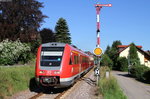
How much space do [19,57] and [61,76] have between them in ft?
76.5

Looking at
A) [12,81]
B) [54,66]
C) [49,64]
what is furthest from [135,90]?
[12,81]

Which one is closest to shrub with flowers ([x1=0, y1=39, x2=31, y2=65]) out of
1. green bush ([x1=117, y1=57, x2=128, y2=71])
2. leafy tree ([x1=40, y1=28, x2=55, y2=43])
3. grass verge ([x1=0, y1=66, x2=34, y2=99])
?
grass verge ([x1=0, y1=66, x2=34, y2=99])

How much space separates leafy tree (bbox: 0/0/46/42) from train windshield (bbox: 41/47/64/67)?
18.3 meters

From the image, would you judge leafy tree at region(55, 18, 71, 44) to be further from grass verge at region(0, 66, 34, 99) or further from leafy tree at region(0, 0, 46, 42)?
grass verge at region(0, 66, 34, 99)

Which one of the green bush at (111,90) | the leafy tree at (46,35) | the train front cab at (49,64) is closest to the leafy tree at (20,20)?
the train front cab at (49,64)

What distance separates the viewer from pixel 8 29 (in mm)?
30719

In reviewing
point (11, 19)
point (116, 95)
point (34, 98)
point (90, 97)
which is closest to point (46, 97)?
point (34, 98)

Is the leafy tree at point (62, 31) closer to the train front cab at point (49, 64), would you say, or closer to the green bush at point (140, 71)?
the green bush at point (140, 71)

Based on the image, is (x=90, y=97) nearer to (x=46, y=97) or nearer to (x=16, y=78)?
(x=46, y=97)

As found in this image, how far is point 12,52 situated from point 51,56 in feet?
65.9

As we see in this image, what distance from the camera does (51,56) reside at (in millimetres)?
13602

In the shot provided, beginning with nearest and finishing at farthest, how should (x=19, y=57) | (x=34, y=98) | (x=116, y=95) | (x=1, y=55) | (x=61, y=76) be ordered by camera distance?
(x=34, y=98)
(x=116, y=95)
(x=61, y=76)
(x=1, y=55)
(x=19, y=57)

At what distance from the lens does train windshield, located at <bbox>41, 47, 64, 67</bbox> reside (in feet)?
43.7

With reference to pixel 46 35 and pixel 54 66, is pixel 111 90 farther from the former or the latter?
pixel 46 35
